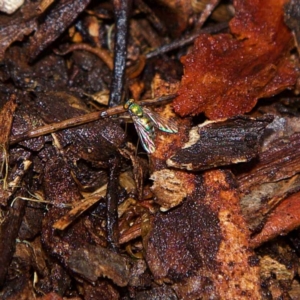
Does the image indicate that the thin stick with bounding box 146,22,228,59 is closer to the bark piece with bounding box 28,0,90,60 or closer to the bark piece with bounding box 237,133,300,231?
the bark piece with bounding box 28,0,90,60

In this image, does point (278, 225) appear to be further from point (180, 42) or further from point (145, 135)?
point (180, 42)

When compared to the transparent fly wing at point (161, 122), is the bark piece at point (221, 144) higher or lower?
lower

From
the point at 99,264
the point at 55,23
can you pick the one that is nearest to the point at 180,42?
the point at 55,23

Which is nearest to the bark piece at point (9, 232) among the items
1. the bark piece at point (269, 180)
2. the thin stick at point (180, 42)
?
the bark piece at point (269, 180)

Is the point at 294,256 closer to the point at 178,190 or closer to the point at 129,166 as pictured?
the point at 178,190

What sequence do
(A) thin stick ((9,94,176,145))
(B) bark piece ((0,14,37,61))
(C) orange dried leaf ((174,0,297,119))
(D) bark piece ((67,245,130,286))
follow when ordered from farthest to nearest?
1. (B) bark piece ((0,14,37,61))
2. (C) orange dried leaf ((174,0,297,119))
3. (A) thin stick ((9,94,176,145))
4. (D) bark piece ((67,245,130,286))

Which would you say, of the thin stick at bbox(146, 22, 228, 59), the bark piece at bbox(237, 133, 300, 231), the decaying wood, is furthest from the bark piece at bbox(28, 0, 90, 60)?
the bark piece at bbox(237, 133, 300, 231)

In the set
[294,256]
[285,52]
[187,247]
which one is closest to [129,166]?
[187,247]

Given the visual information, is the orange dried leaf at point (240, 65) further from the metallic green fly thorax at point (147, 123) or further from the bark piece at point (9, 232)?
the bark piece at point (9, 232)
